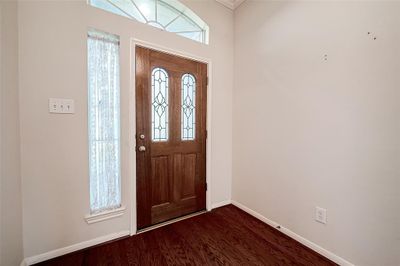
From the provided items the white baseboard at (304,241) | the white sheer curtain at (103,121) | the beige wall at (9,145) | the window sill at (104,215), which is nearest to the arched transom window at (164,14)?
the white sheer curtain at (103,121)

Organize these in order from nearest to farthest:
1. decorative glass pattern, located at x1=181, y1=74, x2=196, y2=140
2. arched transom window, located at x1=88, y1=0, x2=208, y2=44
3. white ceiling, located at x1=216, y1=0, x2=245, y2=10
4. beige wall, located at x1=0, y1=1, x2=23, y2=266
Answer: beige wall, located at x1=0, y1=1, x2=23, y2=266
arched transom window, located at x1=88, y1=0, x2=208, y2=44
decorative glass pattern, located at x1=181, y1=74, x2=196, y2=140
white ceiling, located at x1=216, y1=0, x2=245, y2=10

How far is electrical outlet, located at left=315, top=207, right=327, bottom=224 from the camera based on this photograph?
1595 millimetres

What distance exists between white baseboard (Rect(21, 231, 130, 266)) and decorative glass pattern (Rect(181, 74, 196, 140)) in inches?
48.9

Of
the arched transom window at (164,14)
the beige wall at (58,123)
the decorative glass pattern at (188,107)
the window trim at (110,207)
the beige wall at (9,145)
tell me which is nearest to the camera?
the beige wall at (9,145)

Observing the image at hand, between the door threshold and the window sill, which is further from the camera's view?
the door threshold

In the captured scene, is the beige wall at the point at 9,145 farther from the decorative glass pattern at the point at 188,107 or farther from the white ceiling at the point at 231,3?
the white ceiling at the point at 231,3

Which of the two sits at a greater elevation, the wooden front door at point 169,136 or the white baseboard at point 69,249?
the wooden front door at point 169,136

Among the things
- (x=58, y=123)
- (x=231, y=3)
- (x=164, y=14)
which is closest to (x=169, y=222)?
(x=58, y=123)

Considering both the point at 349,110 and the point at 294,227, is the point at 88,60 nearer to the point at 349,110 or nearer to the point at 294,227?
the point at 349,110

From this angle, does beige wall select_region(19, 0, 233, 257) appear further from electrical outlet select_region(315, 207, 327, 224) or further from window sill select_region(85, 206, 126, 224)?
electrical outlet select_region(315, 207, 327, 224)

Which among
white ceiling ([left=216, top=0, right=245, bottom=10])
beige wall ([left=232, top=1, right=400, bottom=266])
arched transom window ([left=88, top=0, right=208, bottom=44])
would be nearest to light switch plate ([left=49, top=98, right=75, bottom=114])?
arched transom window ([left=88, top=0, right=208, bottom=44])

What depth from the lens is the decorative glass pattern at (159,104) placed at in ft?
6.42

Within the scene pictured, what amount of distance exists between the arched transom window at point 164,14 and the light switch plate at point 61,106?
0.95 meters

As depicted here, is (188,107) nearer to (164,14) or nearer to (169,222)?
(164,14)
